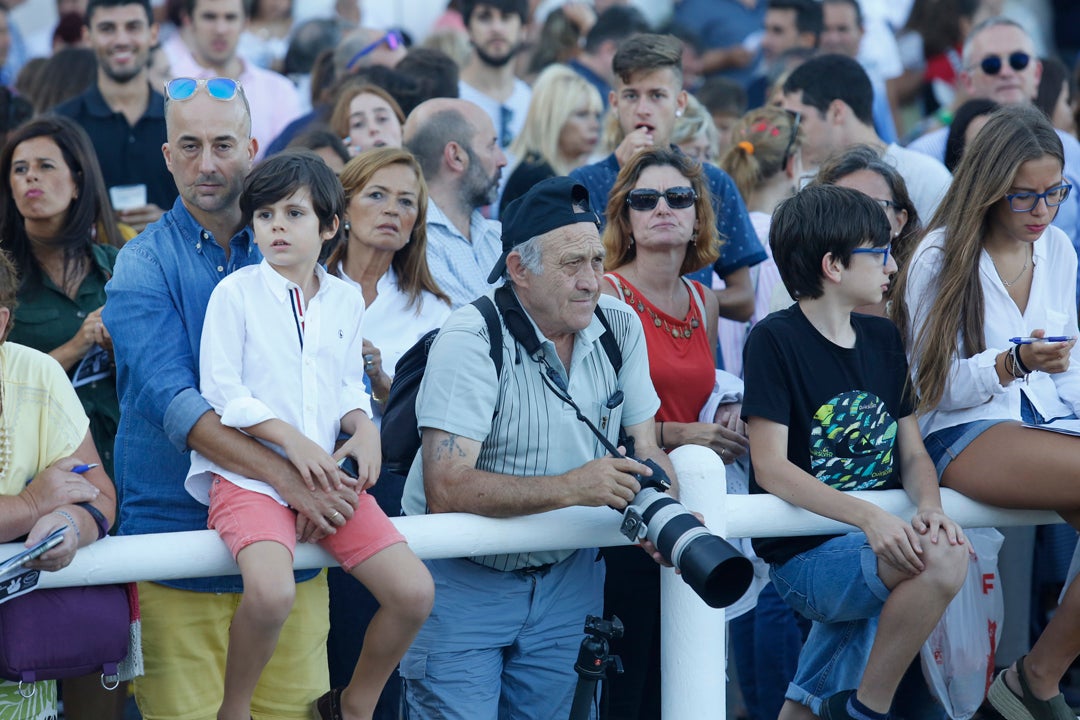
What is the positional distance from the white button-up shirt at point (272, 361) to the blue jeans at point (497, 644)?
0.52 m

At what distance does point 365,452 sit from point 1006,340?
183cm

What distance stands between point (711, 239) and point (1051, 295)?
1.06 m

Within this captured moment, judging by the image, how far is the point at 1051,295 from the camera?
12.6 feet

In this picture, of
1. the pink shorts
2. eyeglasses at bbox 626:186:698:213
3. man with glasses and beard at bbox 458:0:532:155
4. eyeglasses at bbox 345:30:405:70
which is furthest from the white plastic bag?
man with glasses and beard at bbox 458:0:532:155

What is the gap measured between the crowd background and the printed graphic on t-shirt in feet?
1.63

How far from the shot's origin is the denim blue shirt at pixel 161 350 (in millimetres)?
3176

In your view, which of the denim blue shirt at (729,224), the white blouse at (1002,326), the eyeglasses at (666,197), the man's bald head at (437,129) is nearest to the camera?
the white blouse at (1002,326)

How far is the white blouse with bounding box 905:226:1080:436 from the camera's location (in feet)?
11.9

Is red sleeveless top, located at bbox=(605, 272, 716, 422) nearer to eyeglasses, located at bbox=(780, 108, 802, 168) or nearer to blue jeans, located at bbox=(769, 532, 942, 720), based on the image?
blue jeans, located at bbox=(769, 532, 942, 720)

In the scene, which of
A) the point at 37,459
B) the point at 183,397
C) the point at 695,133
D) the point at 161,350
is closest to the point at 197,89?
the point at 161,350

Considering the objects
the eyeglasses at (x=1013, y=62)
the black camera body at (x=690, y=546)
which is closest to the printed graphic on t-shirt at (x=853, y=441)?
the black camera body at (x=690, y=546)

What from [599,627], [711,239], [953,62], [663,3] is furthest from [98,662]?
[663,3]

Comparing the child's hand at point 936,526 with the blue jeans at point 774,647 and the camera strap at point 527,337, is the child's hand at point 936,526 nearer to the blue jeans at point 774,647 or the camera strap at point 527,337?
the camera strap at point 527,337

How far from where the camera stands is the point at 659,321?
13.6ft
